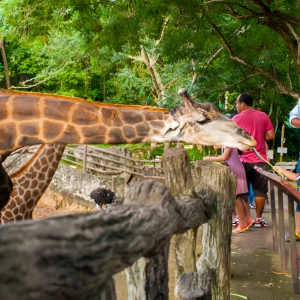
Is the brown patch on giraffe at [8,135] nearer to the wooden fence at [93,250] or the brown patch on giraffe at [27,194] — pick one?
the brown patch on giraffe at [27,194]

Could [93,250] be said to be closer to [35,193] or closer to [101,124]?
[101,124]

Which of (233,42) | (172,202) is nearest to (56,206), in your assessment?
(233,42)

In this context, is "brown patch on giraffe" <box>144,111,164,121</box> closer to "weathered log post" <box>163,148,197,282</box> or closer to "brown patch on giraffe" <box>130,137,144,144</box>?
"brown patch on giraffe" <box>130,137,144,144</box>

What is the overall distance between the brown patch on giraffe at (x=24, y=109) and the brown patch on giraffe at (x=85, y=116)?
0.30 metres

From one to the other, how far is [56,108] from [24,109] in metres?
0.25

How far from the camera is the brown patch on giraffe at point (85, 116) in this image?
347cm

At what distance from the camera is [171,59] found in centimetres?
978

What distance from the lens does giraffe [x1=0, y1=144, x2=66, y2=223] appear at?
4268mm

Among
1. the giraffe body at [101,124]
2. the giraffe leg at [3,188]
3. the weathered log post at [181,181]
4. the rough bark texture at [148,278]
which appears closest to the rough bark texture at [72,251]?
the rough bark texture at [148,278]

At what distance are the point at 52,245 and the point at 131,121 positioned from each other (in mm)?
2924

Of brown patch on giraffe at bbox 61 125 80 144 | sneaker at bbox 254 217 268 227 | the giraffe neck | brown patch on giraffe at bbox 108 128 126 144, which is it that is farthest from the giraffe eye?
sneaker at bbox 254 217 268 227

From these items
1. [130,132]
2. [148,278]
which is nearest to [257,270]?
[130,132]

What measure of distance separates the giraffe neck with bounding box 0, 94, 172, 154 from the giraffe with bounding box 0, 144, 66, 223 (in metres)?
1.06

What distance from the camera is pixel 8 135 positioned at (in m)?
3.31
